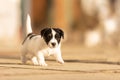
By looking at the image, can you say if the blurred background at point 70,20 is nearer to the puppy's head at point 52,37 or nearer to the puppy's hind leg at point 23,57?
the puppy's hind leg at point 23,57

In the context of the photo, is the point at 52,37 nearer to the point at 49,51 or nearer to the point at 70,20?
the point at 49,51

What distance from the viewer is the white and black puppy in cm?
1084

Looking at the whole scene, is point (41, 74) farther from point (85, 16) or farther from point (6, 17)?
point (85, 16)

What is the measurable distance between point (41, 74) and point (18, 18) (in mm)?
15052

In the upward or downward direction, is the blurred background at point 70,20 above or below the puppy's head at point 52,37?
above

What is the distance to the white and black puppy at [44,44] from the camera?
10.8 meters

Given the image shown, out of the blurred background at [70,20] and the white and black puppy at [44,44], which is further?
the blurred background at [70,20]

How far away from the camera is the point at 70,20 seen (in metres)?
26.2

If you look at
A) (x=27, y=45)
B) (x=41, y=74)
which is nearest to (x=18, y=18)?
(x=27, y=45)

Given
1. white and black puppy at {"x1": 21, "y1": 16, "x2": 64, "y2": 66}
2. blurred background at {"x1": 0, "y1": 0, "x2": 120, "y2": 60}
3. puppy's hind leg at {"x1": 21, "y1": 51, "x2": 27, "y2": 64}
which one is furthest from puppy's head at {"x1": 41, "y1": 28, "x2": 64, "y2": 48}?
blurred background at {"x1": 0, "y1": 0, "x2": 120, "y2": 60}

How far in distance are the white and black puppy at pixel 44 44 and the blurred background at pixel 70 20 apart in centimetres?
1207

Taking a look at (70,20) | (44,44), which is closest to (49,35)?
(44,44)

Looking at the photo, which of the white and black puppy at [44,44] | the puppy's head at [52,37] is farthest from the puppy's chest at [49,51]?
the puppy's head at [52,37]

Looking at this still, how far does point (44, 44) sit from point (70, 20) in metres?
15.1
